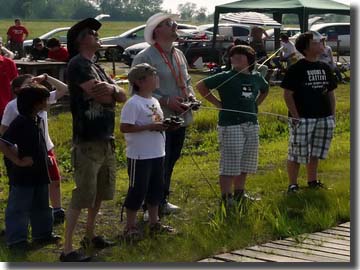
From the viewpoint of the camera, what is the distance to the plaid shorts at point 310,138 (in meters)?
7.67

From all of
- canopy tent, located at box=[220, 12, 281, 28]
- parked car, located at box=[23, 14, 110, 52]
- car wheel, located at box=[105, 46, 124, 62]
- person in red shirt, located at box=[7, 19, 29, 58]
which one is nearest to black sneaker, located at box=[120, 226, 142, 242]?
parked car, located at box=[23, 14, 110, 52]

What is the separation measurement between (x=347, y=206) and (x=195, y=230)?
4.55 feet

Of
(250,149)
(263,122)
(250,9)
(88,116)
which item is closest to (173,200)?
(250,149)

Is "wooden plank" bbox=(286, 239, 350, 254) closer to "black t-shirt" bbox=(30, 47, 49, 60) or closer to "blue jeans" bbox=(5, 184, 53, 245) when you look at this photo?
"blue jeans" bbox=(5, 184, 53, 245)

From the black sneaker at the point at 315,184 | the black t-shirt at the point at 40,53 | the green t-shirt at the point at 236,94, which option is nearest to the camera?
the green t-shirt at the point at 236,94

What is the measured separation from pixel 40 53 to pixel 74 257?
11.5m

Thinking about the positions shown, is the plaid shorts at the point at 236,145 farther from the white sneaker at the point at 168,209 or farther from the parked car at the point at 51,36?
the parked car at the point at 51,36

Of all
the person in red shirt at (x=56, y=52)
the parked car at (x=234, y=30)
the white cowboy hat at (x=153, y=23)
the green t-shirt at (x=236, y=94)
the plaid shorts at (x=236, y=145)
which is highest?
the white cowboy hat at (x=153, y=23)

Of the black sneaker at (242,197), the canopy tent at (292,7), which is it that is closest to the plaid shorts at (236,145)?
the black sneaker at (242,197)

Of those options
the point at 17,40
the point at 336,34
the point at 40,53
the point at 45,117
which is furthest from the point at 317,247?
the point at 336,34

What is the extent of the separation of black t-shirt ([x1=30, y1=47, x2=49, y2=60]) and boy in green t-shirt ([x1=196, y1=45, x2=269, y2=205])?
32.4 feet

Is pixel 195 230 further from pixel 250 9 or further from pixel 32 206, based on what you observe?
pixel 250 9

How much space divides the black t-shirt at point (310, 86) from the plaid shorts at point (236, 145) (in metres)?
0.67

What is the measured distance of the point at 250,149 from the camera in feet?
23.6
